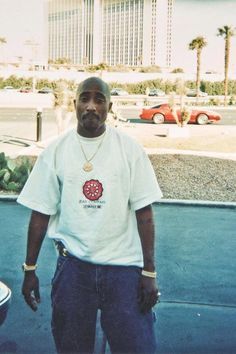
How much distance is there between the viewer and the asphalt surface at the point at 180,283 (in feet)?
11.4

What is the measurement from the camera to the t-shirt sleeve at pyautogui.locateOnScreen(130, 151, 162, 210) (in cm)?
224

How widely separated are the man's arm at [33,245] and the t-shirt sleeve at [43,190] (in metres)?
0.04

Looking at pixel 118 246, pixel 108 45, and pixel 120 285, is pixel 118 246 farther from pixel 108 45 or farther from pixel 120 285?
pixel 108 45

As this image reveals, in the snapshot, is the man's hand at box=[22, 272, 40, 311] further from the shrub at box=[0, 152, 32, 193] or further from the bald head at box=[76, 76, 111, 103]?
the shrub at box=[0, 152, 32, 193]

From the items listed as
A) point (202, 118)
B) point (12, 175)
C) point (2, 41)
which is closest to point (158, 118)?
point (202, 118)

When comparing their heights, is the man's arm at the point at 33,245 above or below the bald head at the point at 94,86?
below

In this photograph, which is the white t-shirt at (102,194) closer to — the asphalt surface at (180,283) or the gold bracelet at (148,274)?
the gold bracelet at (148,274)

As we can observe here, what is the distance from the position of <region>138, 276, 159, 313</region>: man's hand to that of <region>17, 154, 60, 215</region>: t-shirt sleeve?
486 millimetres

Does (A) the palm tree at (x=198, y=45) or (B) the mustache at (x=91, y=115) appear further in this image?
(A) the palm tree at (x=198, y=45)

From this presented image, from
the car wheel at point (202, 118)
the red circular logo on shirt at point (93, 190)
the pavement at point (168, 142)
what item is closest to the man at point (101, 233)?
the red circular logo on shirt at point (93, 190)

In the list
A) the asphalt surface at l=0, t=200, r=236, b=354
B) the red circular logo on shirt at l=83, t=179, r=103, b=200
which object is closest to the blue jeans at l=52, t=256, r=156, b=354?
the red circular logo on shirt at l=83, t=179, r=103, b=200

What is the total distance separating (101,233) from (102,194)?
0.16m

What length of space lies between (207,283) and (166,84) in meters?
64.4

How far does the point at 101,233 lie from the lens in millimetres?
2223
